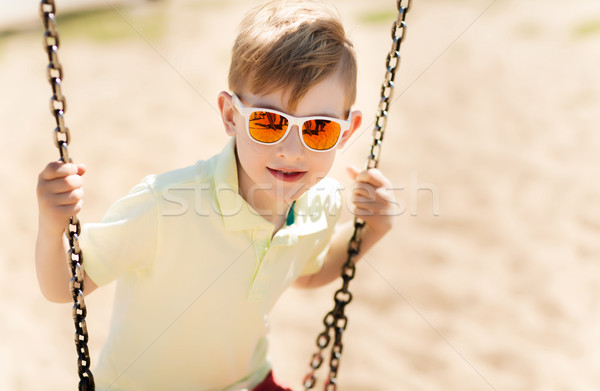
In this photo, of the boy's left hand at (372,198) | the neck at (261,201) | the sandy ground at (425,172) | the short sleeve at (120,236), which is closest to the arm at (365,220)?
the boy's left hand at (372,198)

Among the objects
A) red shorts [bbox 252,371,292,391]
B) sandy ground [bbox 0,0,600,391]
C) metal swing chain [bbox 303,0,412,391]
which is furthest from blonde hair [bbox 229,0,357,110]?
sandy ground [bbox 0,0,600,391]

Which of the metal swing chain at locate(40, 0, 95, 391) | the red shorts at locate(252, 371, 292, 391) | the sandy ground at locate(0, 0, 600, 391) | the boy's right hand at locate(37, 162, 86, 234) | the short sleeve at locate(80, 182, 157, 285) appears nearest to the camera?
the metal swing chain at locate(40, 0, 95, 391)

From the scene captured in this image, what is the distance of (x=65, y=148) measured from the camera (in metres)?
1.32

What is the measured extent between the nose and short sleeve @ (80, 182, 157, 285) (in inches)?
12.0

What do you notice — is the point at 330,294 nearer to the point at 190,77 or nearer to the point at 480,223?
the point at 480,223

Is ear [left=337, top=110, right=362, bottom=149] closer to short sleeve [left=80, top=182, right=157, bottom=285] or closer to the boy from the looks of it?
the boy

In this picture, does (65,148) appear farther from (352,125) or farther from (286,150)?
(352,125)

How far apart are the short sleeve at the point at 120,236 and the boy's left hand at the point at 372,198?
23.2 inches

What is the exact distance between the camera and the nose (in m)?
1.43

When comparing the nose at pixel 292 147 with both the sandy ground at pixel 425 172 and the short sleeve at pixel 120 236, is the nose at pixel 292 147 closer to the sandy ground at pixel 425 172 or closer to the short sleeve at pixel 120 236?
the short sleeve at pixel 120 236

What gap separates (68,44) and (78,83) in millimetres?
1157

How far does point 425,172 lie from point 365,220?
2650 millimetres

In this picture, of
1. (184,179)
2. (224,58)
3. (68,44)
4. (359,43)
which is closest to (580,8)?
(359,43)

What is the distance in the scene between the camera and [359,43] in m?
6.41
